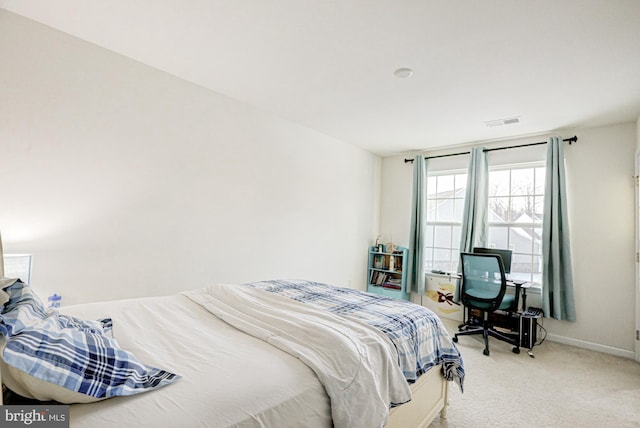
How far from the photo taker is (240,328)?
1.57m

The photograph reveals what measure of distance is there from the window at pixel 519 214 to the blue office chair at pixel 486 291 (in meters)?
0.60

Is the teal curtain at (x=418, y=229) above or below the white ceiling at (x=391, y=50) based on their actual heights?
below

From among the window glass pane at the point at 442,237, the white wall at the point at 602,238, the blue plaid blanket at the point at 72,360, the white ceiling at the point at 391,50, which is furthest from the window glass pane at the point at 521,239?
the blue plaid blanket at the point at 72,360

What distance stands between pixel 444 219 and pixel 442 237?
27 centimetres

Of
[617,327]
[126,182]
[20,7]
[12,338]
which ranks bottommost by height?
[617,327]

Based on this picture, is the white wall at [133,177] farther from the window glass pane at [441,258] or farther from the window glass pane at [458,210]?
the window glass pane at [458,210]

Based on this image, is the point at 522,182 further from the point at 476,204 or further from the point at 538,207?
the point at 476,204

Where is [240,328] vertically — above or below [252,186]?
below

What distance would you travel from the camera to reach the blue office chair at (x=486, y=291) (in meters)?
3.32

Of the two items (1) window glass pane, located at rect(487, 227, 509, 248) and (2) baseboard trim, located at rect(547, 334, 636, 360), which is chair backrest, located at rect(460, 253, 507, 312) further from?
(2) baseboard trim, located at rect(547, 334, 636, 360)

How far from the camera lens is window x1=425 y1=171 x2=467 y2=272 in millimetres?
4668

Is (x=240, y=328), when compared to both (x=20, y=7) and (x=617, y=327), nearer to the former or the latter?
(x=20, y=7)

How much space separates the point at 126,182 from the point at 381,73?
2.23 metres

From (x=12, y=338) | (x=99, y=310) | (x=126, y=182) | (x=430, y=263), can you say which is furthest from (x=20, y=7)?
(x=430, y=263)
